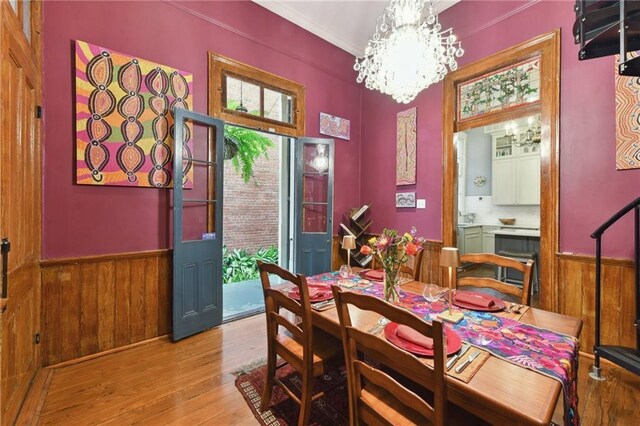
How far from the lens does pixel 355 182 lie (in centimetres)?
461

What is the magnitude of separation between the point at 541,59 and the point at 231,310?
4.35 m

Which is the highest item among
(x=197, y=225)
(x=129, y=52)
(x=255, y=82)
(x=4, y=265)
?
(x=255, y=82)

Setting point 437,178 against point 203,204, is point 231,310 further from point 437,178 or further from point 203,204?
point 437,178

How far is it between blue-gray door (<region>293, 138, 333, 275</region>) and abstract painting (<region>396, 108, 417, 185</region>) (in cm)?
101

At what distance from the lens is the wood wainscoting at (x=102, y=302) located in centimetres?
228

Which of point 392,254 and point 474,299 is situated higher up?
point 392,254

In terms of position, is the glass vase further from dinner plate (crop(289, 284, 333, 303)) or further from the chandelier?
the chandelier

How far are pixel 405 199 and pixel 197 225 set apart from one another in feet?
8.98

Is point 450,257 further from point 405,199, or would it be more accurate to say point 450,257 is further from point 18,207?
point 405,199

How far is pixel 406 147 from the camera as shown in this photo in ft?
13.1

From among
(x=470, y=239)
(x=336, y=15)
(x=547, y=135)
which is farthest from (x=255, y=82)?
(x=470, y=239)

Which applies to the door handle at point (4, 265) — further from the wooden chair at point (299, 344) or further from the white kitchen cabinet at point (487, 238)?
the white kitchen cabinet at point (487, 238)

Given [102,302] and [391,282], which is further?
[102,302]

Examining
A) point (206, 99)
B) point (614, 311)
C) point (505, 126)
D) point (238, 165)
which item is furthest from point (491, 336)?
point (505, 126)
